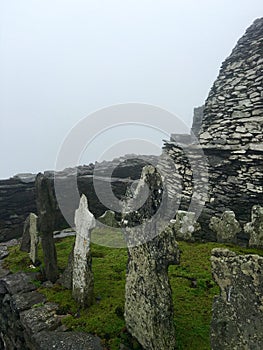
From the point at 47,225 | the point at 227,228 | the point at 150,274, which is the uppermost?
the point at 47,225

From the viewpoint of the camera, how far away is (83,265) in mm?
4641

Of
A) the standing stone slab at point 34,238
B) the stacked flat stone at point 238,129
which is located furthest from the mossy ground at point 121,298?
the stacked flat stone at point 238,129

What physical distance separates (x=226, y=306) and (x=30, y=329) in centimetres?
292

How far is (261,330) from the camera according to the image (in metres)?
2.54

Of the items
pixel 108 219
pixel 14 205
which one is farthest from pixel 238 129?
pixel 14 205

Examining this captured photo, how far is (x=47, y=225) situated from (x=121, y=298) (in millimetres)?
1988

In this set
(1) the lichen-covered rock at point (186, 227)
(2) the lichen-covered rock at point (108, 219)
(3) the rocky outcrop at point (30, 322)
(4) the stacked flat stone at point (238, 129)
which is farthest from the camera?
(4) the stacked flat stone at point (238, 129)

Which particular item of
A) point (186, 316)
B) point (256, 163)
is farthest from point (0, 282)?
point (256, 163)

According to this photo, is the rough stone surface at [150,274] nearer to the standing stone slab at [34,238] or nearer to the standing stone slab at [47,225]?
the standing stone slab at [47,225]

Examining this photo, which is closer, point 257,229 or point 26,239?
point 257,229

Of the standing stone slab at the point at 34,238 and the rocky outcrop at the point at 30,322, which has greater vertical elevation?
the standing stone slab at the point at 34,238

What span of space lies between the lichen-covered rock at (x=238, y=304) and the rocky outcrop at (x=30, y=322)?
171 cm

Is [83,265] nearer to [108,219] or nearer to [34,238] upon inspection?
[34,238]

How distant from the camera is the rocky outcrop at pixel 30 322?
3.83 m
